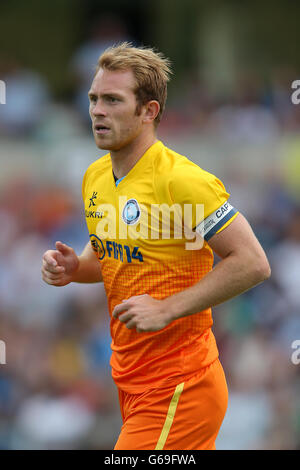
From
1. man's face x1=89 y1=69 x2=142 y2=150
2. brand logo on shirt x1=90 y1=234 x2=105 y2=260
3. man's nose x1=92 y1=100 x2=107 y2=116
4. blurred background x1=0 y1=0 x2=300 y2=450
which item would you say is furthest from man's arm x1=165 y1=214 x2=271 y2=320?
blurred background x1=0 y1=0 x2=300 y2=450

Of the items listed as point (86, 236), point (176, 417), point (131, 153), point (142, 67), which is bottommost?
point (176, 417)

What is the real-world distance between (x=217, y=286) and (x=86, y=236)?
5.73m

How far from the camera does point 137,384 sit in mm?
3725

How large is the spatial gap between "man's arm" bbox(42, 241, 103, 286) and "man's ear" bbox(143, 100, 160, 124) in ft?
2.81

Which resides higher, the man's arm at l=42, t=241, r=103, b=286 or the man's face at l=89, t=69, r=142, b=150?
the man's face at l=89, t=69, r=142, b=150

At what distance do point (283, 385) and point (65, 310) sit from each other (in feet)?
8.67

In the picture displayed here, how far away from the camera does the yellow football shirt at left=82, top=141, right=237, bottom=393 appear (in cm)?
344

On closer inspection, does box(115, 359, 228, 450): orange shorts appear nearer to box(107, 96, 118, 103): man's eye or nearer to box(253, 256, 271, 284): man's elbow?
box(253, 256, 271, 284): man's elbow

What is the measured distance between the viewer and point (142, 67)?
3.69 metres

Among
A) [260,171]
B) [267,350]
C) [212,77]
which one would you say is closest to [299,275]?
[267,350]

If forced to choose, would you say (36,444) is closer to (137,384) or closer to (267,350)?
(267,350)

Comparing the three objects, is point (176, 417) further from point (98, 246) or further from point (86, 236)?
point (86, 236)

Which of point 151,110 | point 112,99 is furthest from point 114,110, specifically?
point 151,110

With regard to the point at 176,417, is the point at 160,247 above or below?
above
